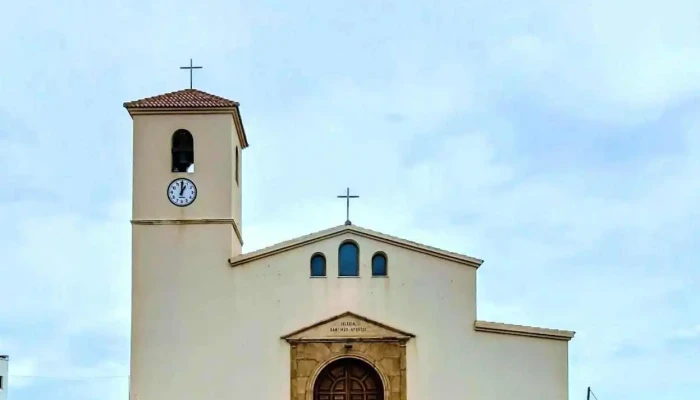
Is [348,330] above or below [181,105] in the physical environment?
below

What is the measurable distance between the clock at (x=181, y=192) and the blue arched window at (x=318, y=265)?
10.8 feet

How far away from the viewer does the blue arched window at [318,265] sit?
100 ft

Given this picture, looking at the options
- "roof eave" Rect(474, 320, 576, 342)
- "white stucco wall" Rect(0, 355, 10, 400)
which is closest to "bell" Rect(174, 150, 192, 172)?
"roof eave" Rect(474, 320, 576, 342)

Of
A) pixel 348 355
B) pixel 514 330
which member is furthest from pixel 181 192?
pixel 514 330

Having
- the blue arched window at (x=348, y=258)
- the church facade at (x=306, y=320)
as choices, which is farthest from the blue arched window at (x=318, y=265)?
the blue arched window at (x=348, y=258)

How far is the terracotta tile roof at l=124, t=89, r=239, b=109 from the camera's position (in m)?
31.1

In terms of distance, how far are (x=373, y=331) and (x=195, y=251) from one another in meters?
4.65

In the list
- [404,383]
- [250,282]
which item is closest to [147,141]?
[250,282]

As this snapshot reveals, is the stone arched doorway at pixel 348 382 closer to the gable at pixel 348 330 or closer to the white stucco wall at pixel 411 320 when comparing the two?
the gable at pixel 348 330

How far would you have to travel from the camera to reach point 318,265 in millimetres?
30578

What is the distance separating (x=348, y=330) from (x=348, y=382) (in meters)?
1.27

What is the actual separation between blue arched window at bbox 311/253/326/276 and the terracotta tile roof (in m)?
4.26

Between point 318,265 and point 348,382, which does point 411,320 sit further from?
point 318,265

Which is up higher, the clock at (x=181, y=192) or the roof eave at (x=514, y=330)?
the clock at (x=181, y=192)
